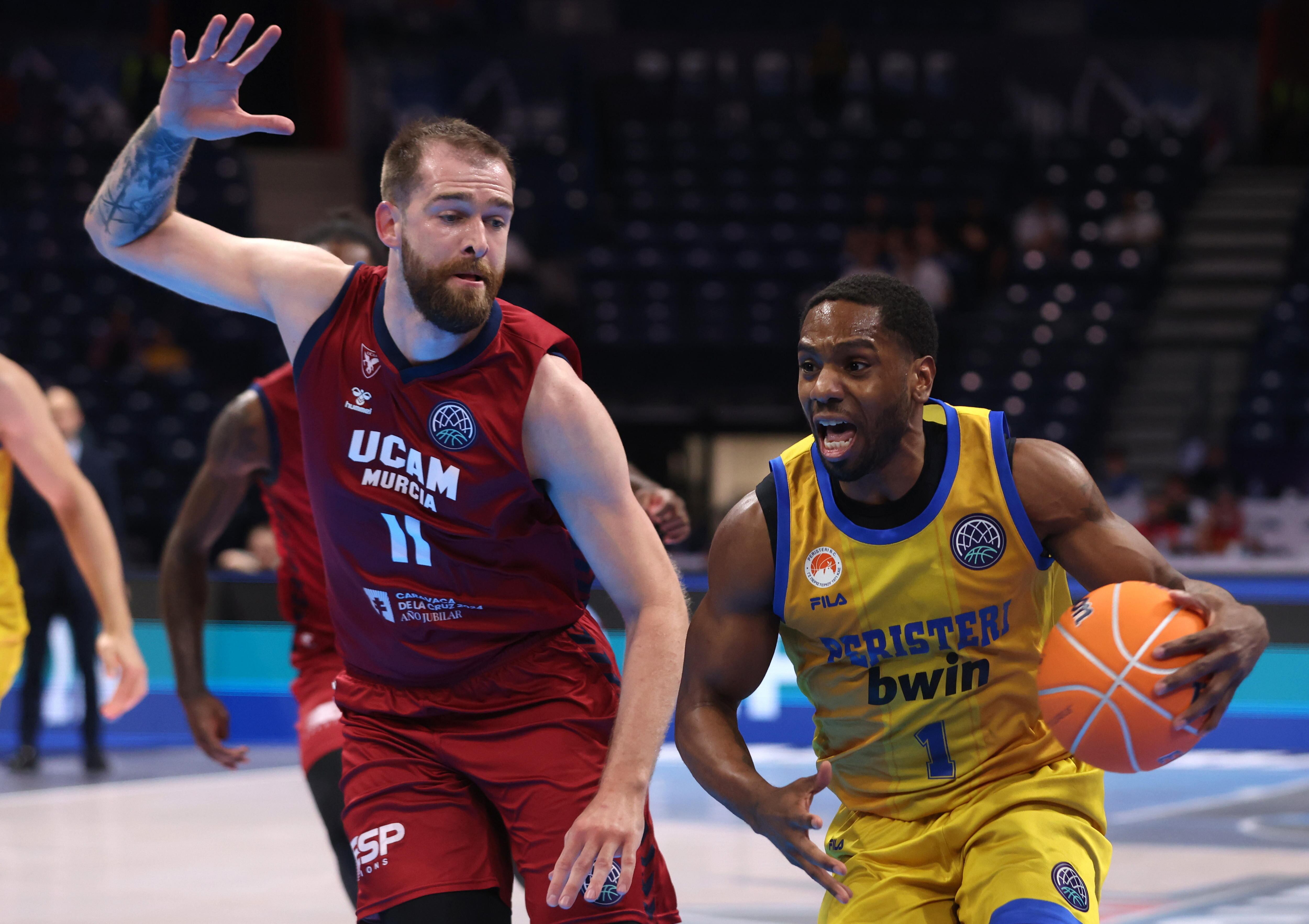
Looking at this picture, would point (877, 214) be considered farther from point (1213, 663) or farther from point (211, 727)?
point (1213, 663)

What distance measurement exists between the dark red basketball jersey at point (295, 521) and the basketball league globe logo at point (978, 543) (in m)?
1.77

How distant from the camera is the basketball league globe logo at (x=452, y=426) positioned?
3.07 metres

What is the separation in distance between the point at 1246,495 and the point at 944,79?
28.8 feet

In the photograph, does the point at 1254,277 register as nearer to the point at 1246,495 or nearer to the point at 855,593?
the point at 1246,495

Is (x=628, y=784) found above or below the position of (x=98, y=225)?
below

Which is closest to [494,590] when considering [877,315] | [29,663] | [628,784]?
[628,784]

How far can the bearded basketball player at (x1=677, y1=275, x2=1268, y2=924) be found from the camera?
3234mm

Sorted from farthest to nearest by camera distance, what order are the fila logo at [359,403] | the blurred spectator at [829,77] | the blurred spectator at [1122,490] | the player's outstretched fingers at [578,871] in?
the blurred spectator at [829,77] < the blurred spectator at [1122,490] < the fila logo at [359,403] < the player's outstretched fingers at [578,871]

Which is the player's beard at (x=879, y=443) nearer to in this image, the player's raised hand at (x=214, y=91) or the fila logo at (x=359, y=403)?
the fila logo at (x=359, y=403)

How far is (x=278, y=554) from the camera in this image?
14.4 feet

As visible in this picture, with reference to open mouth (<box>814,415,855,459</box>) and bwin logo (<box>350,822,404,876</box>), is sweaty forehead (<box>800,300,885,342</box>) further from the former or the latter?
bwin logo (<box>350,822,404,876</box>)

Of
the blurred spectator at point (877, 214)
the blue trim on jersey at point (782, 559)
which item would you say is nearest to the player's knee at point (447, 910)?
the blue trim on jersey at point (782, 559)

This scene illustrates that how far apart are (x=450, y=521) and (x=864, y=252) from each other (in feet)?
38.5

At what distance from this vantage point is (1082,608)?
312 centimetres
